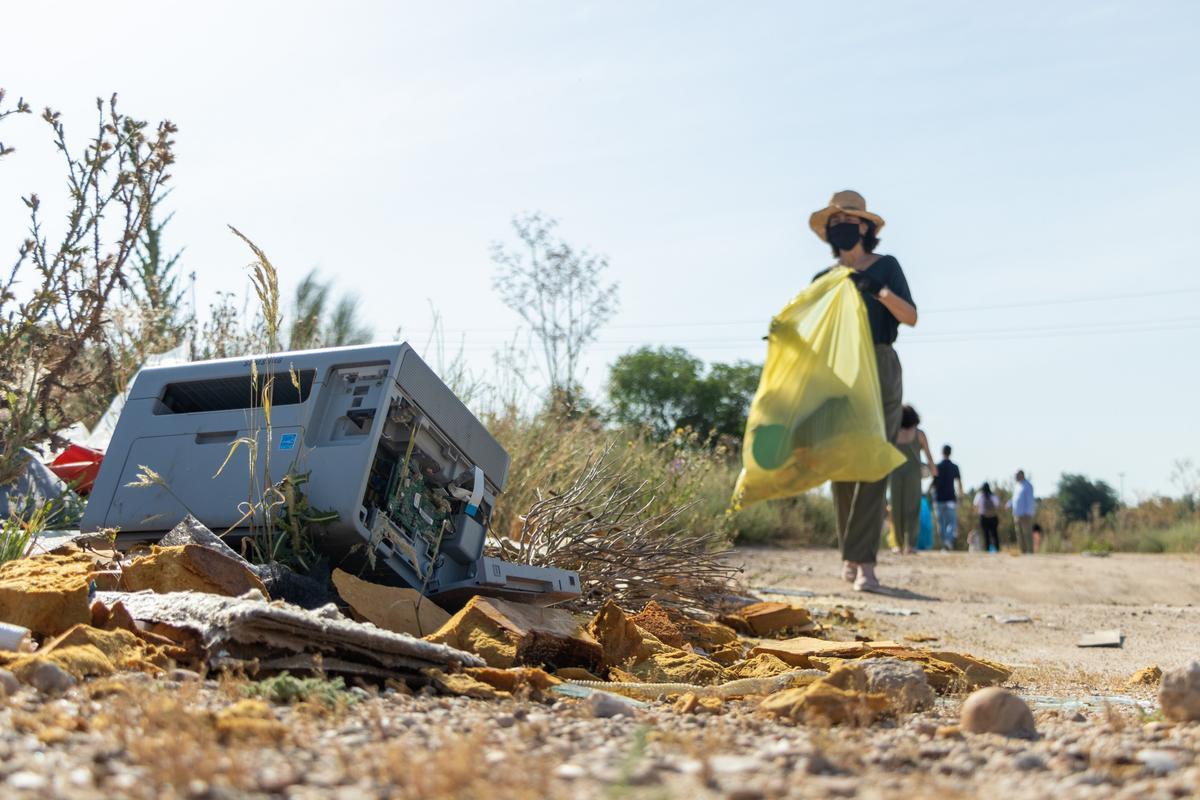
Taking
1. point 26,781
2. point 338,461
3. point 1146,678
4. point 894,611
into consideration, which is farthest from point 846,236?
point 26,781

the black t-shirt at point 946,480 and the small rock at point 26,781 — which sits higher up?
the black t-shirt at point 946,480

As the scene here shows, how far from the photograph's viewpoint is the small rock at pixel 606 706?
2697 millimetres

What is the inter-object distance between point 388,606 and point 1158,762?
2094mm

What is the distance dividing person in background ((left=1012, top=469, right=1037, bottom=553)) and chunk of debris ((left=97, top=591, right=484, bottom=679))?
13588mm

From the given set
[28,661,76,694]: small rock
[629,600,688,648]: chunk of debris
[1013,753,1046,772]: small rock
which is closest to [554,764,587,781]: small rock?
[1013,753,1046,772]: small rock

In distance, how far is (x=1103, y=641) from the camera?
596cm

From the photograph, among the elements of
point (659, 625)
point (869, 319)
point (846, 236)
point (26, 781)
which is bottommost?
point (26, 781)

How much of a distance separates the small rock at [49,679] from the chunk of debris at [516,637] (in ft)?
3.38

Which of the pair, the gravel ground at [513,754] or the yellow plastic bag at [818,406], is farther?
the yellow plastic bag at [818,406]

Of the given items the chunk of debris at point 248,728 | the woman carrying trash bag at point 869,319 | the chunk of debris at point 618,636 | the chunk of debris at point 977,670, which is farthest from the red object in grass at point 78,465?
the woman carrying trash bag at point 869,319

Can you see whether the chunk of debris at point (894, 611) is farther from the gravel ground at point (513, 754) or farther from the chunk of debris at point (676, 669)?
the gravel ground at point (513, 754)

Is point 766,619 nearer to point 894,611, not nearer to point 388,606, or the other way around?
point 894,611

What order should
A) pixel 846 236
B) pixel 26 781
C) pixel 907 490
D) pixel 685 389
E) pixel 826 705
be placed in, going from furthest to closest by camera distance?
pixel 685 389 → pixel 907 490 → pixel 846 236 → pixel 826 705 → pixel 26 781

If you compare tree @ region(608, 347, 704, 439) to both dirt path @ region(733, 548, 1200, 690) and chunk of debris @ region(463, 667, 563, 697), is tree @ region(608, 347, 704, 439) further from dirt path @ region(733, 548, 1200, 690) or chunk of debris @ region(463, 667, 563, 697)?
chunk of debris @ region(463, 667, 563, 697)
